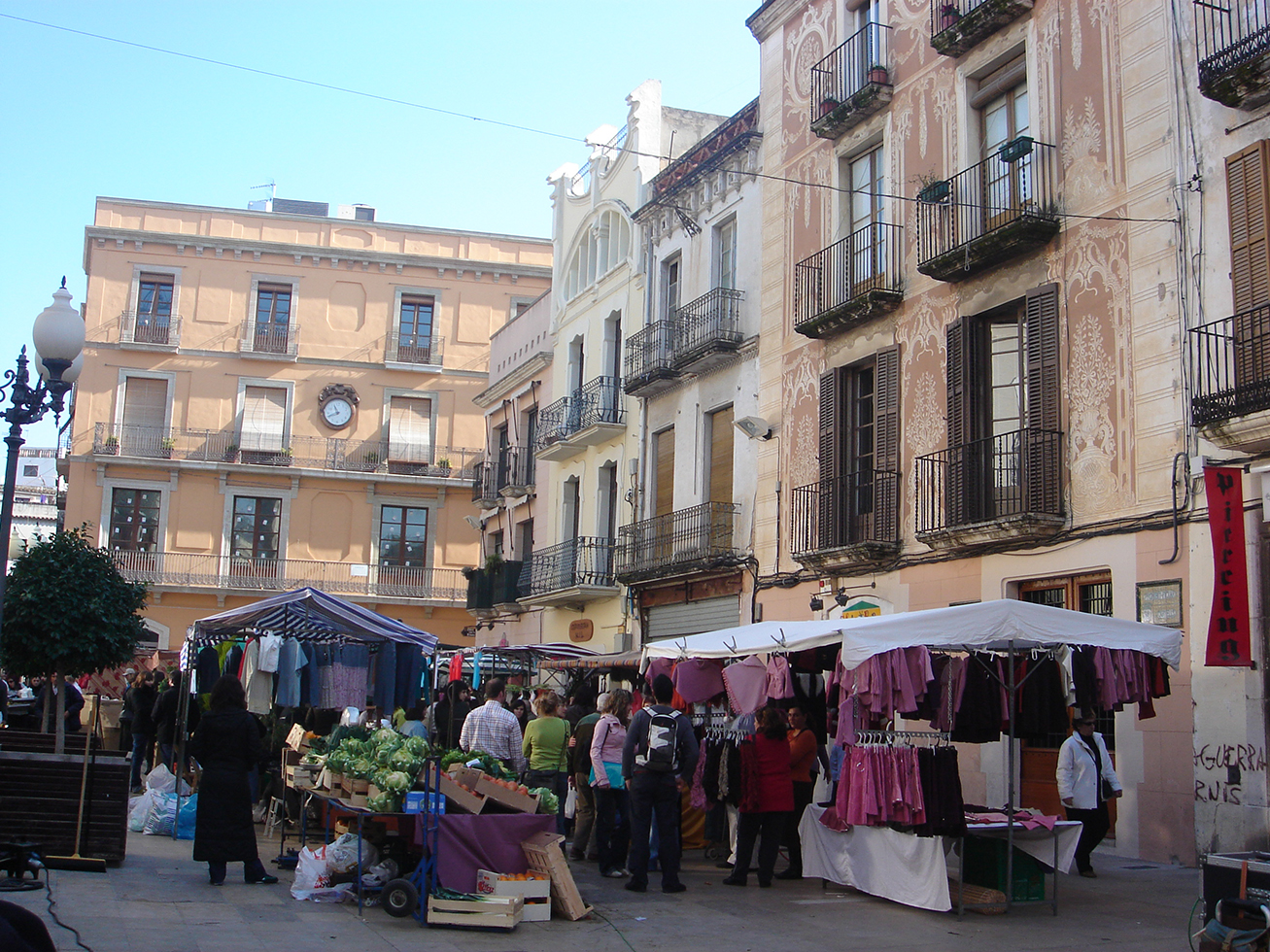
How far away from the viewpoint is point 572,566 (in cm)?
2616

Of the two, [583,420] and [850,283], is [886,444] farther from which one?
[583,420]

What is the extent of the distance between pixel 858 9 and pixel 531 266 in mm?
24582

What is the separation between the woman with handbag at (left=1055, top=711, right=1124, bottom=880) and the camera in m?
11.7

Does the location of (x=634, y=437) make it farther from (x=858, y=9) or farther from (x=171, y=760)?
(x=171, y=760)

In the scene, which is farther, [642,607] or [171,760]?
[642,607]

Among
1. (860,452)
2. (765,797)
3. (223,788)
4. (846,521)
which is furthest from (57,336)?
(860,452)

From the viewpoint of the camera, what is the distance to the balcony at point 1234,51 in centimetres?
1184

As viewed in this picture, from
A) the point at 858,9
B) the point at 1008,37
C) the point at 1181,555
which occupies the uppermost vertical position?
the point at 858,9

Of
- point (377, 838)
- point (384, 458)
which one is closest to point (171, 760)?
point (377, 838)

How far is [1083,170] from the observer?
1424 centimetres

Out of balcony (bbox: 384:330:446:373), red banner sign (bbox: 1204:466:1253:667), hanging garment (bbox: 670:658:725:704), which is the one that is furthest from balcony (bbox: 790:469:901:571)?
balcony (bbox: 384:330:446:373)

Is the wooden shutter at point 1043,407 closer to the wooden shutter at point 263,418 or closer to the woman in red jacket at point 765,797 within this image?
the woman in red jacket at point 765,797

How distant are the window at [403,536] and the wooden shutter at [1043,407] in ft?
97.0

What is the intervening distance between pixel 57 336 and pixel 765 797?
675 centimetres
